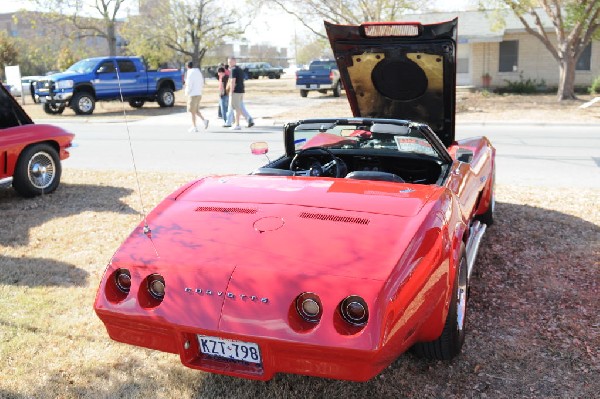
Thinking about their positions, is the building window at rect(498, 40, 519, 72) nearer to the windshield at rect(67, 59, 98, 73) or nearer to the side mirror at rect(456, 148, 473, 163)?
the windshield at rect(67, 59, 98, 73)

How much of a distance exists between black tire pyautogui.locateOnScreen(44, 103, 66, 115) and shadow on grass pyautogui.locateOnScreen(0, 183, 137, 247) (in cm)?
1499

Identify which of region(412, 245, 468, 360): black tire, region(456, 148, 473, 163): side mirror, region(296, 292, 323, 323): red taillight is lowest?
region(412, 245, 468, 360): black tire

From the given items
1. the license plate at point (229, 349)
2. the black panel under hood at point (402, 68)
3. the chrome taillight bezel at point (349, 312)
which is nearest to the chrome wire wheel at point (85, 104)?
the black panel under hood at point (402, 68)

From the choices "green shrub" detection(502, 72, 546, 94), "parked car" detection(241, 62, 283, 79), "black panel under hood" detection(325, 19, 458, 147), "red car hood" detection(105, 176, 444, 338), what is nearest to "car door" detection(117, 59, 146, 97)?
"green shrub" detection(502, 72, 546, 94)

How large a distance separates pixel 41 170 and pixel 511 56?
1027 inches

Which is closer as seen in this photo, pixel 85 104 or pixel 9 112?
pixel 9 112

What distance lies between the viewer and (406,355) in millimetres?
3582

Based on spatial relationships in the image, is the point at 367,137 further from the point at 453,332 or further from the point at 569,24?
the point at 569,24

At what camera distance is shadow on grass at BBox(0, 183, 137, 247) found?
6527 mm

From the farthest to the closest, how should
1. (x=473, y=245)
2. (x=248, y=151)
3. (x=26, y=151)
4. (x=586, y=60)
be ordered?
(x=586, y=60)
(x=248, y=151)
(x=26, y=151)
(x=473, y=245)

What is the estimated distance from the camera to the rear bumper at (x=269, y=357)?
102 inches

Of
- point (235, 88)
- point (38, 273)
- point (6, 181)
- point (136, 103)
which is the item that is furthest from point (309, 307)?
point (136, 103)

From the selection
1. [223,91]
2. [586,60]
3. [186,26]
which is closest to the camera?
[223,91]

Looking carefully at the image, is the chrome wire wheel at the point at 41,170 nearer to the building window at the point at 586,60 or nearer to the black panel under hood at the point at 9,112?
the black panel under hood at the point at 9,112
